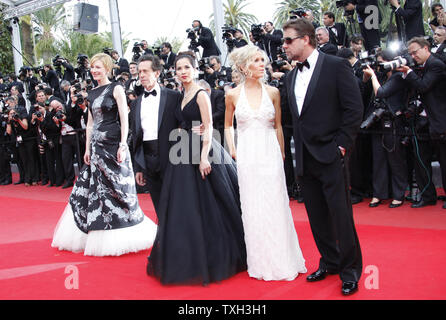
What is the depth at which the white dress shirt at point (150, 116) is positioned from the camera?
3.54 metres

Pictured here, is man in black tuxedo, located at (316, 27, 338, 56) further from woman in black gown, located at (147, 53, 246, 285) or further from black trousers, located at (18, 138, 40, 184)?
black trousers, located at (18, 138, 40, 184)

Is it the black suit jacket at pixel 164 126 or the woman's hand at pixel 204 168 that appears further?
the black suit jacket at pixel 164 126

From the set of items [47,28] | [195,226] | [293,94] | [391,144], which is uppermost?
[47,28]

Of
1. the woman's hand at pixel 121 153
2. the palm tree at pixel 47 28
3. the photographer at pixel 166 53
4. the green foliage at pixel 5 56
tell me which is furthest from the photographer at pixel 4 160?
the palm tree at pixel 47 28

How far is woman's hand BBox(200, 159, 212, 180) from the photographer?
324 centimetres

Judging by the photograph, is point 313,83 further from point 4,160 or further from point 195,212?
point 4,160

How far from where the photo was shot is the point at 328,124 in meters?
2.78

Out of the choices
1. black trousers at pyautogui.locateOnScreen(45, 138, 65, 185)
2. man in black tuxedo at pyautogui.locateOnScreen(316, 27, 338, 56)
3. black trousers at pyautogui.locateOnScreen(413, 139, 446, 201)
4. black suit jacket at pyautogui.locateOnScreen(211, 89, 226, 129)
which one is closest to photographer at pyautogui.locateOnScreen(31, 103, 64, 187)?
black trousers at pyautogui.locateOnScreen(45, 138, 65, 185)

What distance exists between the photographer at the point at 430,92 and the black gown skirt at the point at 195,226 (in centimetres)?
254

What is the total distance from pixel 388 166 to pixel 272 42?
3196 mm

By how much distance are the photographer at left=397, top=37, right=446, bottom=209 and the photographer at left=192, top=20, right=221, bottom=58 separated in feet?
15.0

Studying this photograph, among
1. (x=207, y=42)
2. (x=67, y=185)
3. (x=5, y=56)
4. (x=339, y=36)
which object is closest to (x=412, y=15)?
(x=339, y=36)

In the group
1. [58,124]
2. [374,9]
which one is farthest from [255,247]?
[58,124]

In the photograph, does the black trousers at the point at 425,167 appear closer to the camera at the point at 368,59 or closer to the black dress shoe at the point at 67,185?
the camera at the point at 368,59
